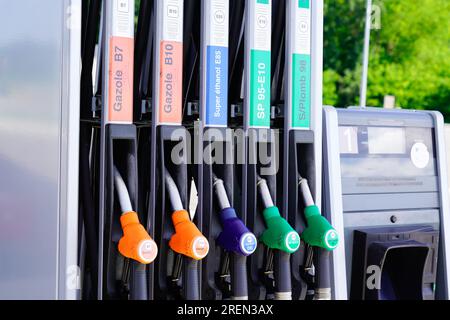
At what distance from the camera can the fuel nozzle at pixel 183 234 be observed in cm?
238

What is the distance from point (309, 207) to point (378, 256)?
1.90ft

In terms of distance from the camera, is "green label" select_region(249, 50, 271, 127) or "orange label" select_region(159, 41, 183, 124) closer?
"orange label" select_region(159, 41, 183, 124)

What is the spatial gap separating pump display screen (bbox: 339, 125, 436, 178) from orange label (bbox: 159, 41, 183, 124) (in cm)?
99

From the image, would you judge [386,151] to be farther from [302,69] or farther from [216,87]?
[216,87]

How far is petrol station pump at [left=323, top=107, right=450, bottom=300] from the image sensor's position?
314cm

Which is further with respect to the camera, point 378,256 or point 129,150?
point 378,256

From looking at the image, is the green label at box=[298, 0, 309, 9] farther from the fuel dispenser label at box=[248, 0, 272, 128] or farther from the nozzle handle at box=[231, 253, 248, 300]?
the nozzle handle at box=[231, 253, 248, 300]

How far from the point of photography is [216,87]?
257 cm

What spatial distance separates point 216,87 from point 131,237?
0.62m

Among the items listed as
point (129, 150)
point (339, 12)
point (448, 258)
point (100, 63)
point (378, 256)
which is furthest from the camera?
point (339, 12)

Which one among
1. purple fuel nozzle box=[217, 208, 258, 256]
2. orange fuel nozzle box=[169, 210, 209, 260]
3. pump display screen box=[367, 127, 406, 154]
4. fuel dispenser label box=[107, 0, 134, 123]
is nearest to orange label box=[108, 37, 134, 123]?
fuel dispenser label box=[107, 0, 134, 123]
